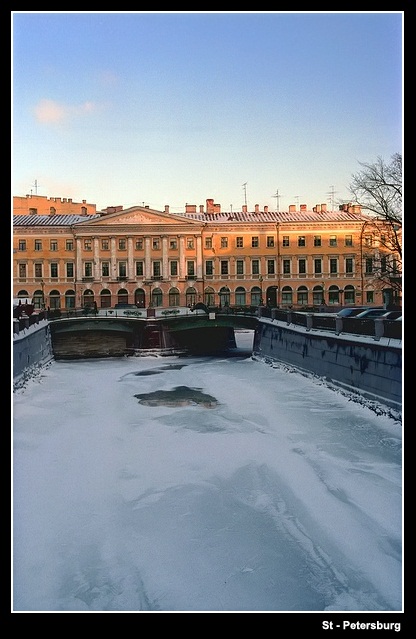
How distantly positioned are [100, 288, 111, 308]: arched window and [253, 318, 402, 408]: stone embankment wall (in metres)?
2.04

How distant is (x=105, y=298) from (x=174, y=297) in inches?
32.5

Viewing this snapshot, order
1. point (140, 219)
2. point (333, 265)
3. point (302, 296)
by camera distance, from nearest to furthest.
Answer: point (333, 265) < point (140, 219) < point (302, 296)

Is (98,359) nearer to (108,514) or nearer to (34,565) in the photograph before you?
(108,514)

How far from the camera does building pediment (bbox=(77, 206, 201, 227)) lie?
6.19 metres

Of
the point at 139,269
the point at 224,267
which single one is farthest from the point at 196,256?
the point at 139,269

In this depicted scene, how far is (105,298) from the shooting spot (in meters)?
7.05

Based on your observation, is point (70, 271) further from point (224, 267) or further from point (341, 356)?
point (341, 356)

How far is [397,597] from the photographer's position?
335 centimetres

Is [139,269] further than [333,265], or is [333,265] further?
[139,269]

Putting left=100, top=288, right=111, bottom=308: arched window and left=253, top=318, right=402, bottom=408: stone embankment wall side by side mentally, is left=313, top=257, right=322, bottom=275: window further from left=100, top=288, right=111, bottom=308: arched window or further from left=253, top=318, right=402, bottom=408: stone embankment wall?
left=100, top=288, right=111, bottom=308: arched window

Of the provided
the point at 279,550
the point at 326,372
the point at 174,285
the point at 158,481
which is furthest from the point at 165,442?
the point at 326,372

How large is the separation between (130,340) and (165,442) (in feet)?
9.10

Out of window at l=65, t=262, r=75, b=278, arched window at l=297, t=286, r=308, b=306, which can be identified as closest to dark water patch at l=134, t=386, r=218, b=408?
window at l=65, t=262, r=75, b=278

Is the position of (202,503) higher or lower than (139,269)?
lower
